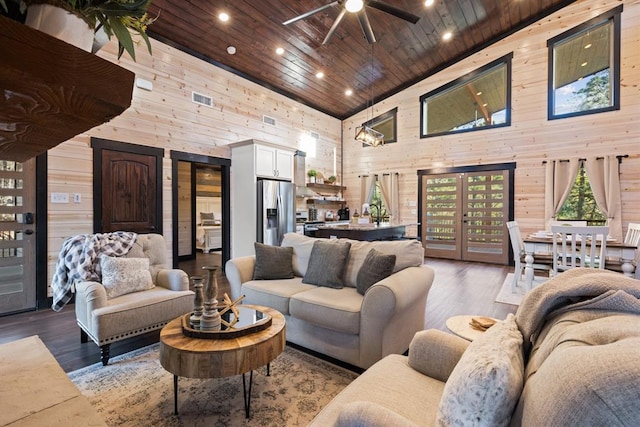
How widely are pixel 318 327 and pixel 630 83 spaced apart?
6794mm

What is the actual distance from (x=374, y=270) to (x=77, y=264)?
8.58 ft

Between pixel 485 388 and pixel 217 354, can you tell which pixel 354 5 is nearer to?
pixel 217 354

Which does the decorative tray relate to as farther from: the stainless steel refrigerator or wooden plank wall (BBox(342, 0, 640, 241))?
wooden plank wall (BBox(342, 0, 640, 241))

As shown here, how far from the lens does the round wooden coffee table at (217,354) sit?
5.32ft

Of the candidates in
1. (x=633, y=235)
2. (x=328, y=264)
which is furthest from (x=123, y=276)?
(x=633, y=235)

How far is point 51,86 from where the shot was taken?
0.50 meters

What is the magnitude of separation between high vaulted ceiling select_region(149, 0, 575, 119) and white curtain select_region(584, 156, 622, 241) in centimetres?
302

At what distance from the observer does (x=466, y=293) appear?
174 inches

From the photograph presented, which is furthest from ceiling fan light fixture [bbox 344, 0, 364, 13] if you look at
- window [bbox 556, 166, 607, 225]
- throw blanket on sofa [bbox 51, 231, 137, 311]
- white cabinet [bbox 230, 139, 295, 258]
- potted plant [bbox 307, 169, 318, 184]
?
window [bbox 556, 166, 607, 225]

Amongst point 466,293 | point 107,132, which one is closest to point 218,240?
point 107,132

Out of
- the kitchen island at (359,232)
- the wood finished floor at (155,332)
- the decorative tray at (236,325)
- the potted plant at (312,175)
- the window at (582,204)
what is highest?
the potted plant at (312,175)

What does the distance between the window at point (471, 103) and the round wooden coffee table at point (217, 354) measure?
6.76m

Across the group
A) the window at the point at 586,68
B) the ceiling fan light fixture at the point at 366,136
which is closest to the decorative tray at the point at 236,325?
the ceiling fan light fixture at the point at 366,136

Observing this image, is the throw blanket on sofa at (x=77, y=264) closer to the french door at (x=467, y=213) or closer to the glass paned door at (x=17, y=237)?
the glass paned door at (x=17, y=237)
